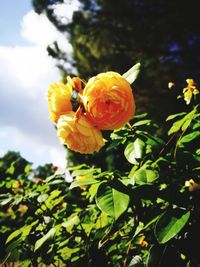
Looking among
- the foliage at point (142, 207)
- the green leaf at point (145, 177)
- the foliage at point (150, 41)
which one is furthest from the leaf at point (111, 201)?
the foliage at point (150, 41)

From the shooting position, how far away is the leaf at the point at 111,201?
72cm

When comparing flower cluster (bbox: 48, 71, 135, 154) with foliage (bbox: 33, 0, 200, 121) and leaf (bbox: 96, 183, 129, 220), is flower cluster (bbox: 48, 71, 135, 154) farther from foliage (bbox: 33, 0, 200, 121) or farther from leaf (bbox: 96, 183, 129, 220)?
foliage (bbox: 33, 0, 200, 121)

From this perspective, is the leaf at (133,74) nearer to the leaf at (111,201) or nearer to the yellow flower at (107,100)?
the yellow flower at (107,100)

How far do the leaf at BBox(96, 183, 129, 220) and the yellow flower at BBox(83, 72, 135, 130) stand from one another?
0.16 metres

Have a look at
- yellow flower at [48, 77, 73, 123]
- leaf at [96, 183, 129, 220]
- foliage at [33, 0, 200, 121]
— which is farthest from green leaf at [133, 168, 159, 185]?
foliage at [33, 0, 200, 121]

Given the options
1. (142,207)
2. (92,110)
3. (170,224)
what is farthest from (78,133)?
(142,207)

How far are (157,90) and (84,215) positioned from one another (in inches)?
358

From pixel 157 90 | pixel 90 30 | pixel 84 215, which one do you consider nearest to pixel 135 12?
pixel 90 30

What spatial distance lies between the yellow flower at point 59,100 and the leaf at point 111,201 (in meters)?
0.23

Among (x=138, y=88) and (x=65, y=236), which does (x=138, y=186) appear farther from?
(x=138, y=88)

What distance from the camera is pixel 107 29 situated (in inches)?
415

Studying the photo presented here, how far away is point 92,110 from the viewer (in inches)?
31.5

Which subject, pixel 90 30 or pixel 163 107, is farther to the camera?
pixel 90 30

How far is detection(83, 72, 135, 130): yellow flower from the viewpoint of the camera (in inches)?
31.4
